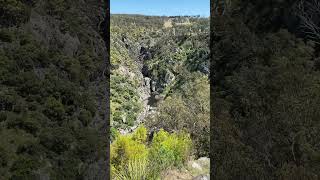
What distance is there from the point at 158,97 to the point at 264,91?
453 cm

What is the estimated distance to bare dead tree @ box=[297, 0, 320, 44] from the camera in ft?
20.7

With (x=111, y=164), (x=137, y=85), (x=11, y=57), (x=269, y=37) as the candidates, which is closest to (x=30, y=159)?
(x=111, y=164)

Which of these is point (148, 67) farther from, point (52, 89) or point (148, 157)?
point (148, 157)

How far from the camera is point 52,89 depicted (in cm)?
738

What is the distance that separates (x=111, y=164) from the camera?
559 centimetres

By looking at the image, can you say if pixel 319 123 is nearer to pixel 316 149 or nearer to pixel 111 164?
pixel 316 149

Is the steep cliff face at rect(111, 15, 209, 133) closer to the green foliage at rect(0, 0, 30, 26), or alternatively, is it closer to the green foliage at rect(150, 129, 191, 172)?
the green foliage at rect(150, 129, 191, 172)

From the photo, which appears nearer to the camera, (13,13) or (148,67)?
(13,13)

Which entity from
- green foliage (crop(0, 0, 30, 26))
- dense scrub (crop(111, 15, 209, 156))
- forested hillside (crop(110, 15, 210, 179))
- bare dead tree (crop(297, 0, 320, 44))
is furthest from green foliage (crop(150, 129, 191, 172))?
green foliage (crop(0, 0, 30, 26))

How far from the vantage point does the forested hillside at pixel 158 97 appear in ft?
18.0

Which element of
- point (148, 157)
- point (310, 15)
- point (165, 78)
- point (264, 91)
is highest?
point (310, 15)

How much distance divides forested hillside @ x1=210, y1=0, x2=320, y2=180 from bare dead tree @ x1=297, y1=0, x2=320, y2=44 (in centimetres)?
2

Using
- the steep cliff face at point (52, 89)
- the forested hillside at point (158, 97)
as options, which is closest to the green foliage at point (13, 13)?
the steep cliff face at point (52, 89)

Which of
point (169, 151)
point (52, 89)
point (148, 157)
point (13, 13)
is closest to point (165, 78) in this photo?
point (52, 89)
